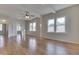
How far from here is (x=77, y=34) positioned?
7.64m

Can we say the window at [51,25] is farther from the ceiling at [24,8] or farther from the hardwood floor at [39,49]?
the hardwood floor at [39,49]

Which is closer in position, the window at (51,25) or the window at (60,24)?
the window at (60,24)

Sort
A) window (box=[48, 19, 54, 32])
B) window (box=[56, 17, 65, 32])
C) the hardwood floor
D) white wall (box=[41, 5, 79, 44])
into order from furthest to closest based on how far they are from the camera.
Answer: window (box=[48, 19, 54, 32])
window (box=[56, 17, 65, 32])
white wall (box=[41, 5, 79, 44])
the hardwood floor

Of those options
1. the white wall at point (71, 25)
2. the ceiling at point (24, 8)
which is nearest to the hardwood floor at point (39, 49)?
the white wall at point (71, 25)

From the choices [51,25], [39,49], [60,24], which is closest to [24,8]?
[60,24]

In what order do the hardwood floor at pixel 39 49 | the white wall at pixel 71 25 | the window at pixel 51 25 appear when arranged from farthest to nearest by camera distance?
the window at pixel 51 25 < the white wall at pixel 71 25 < the hardwood floor at pixel 39 49

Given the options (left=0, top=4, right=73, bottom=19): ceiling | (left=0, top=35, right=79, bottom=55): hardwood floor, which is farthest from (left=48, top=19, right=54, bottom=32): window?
(left=0, top=35, right=79, bottom=55): hardwood floor

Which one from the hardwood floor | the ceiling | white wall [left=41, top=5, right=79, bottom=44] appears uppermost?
the ceiling

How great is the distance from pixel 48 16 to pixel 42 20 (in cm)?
153

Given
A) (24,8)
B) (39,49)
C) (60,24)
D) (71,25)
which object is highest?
(24,8)

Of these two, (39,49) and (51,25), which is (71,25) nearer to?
(51,25)

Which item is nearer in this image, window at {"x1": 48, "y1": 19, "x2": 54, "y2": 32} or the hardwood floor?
the hardwood floor

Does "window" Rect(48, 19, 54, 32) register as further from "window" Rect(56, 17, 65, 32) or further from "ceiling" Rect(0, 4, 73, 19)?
"ceiling" Rect(0, 4, 73, 19)
